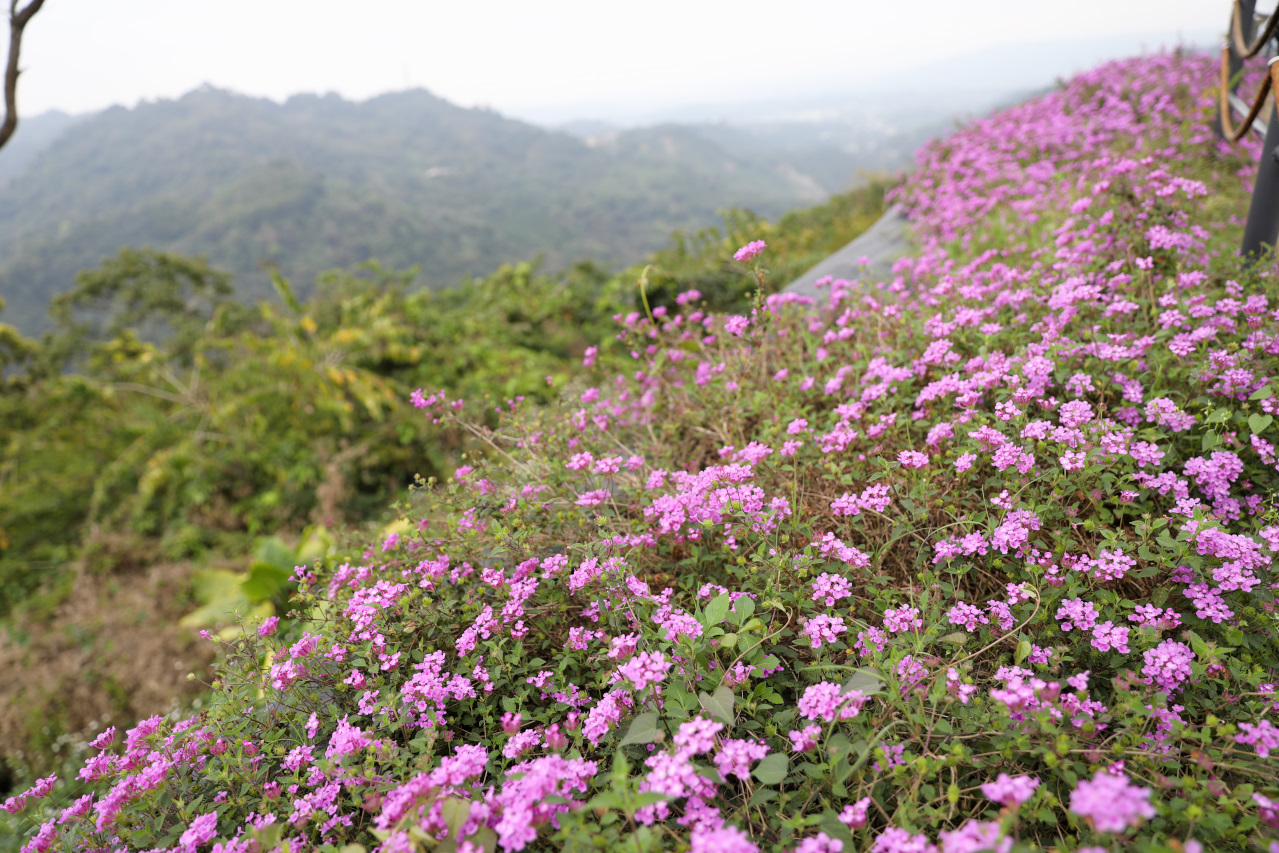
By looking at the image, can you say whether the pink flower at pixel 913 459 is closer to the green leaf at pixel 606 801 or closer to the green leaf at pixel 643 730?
the green leaf at pixel 643 730

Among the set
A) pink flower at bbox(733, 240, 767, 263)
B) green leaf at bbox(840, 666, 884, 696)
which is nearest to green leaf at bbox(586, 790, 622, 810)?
green leaf at bbox(840, 666, 884, 696)

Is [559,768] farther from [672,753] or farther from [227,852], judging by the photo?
[227,852]

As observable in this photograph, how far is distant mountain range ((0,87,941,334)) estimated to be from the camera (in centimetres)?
7325

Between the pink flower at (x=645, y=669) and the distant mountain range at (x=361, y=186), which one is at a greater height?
the distant mountain range at (x=361, y=186)

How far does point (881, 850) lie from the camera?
1111mm

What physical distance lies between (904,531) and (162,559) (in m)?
7.05

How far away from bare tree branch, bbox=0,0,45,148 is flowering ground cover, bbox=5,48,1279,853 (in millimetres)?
3742

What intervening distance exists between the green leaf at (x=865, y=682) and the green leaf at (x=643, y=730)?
43cm

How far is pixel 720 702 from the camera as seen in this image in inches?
51.9

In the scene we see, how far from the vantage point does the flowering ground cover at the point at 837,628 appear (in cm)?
119

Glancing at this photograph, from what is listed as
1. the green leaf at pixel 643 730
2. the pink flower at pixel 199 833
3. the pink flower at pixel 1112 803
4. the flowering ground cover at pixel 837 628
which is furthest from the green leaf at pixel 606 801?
the pink flower at pixel 199 833

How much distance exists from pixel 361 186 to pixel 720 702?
118991mm

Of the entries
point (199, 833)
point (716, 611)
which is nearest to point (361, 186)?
point (199, 833)

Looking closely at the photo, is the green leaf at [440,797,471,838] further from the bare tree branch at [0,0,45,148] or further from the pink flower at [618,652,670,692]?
the bare tree branch at [0,0,45,148]
